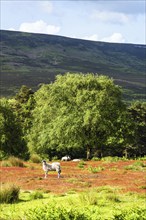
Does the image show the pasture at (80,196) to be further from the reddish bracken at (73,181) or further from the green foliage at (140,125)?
the green foliage at (140,125)

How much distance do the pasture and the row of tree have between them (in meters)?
22.1

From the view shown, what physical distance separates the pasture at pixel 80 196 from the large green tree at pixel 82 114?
21.9 meters

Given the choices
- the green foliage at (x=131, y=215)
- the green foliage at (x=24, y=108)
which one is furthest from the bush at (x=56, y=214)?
the green foliage at (x=24, y=108)

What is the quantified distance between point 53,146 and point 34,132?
8.04 meters

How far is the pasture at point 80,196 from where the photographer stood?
11227 mm

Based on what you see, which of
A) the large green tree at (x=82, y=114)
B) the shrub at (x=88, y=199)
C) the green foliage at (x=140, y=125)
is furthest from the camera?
the green foliage at (x=140, y=125)

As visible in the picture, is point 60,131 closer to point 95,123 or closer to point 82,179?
point 95,123

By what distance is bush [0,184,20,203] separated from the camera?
1998 centimetres

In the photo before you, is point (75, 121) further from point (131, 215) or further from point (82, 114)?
point (131, 215)

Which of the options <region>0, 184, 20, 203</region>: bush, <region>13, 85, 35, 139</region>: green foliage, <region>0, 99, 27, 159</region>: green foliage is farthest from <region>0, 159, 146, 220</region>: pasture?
<region>13, 85, 35, 139</region>: green foliage

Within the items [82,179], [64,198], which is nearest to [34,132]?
[82,179]

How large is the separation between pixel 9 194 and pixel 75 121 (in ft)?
126

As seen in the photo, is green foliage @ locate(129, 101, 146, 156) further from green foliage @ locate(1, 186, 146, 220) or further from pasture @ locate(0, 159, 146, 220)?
green foliage @ locate(1, 186, 146, 220)

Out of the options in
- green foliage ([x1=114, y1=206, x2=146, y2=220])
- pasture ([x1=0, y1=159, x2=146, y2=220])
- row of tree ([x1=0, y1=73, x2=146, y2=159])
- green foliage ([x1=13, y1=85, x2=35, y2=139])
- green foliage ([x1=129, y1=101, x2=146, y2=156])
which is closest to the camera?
green foliage ([x1=114, y1=206, x2=146, y2=220])
